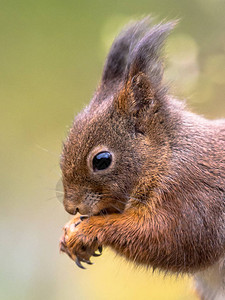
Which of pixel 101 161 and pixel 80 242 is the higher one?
pixel 101 161

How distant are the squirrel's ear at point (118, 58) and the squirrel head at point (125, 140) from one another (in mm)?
72

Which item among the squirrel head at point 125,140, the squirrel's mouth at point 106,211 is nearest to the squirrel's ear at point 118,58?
the squirrel head at point 125,140

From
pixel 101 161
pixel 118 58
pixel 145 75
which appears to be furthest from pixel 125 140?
pixel 118 58

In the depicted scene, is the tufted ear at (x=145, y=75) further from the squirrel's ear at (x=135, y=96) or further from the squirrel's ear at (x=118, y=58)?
the squirrel's ear at (x=118, y=58)

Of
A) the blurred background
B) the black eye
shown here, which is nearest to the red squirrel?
the black eye

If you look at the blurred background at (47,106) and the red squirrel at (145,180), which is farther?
the blurred background at (47,106)

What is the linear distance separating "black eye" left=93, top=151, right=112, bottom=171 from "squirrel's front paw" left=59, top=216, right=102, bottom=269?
0.65 feet

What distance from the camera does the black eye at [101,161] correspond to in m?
1.63

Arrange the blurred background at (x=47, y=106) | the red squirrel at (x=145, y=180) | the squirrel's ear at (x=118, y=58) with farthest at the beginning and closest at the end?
the blurred background at (x=47, y=106) → the squirrel's ear at (x=118, y=58) → the red squirrel at (x=145, y=180)

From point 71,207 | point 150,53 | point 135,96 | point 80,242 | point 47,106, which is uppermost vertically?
point 47,106

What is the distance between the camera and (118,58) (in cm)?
187

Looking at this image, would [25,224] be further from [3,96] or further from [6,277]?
[3,96]

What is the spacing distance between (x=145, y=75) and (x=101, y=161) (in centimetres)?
35

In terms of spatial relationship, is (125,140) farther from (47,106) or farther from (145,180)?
(47,106)
